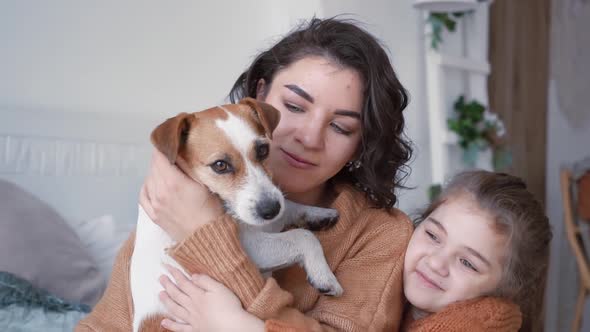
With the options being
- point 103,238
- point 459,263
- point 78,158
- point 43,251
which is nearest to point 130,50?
point 78,158

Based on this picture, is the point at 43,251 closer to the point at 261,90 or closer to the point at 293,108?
the point at 261,90

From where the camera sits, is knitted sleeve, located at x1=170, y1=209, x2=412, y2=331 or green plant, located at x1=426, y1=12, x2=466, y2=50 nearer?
knitted sleeve, located at x1=170, y1=209, x2=412, y2=331

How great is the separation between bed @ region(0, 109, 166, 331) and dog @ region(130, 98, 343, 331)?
76cm

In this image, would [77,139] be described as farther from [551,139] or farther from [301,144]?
[551,139]

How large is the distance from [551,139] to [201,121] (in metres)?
4.47

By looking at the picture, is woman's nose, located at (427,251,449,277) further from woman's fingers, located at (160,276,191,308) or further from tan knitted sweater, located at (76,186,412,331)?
woman's fingers, located at (160,276,191,308)

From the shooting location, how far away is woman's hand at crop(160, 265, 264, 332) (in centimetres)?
129

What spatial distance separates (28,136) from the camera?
8.98 ft

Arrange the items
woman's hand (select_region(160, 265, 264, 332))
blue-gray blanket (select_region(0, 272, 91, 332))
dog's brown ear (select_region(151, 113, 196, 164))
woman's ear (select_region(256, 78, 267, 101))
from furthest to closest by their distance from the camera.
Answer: blue-gray blanket (select_region(0, 272, 91, 332)) → woman's ear (select_region(256, 78, 267, 101)) → dog's brown ear (select_region(151, 113, 196, 164)) → woman's hand (select_region(160, 265, 264, 332))

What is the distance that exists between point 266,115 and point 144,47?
183cm

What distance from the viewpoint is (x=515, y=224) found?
1502 millimetres

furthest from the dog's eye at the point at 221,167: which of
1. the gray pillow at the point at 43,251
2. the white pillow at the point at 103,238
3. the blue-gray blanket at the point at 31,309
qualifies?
the white pillow at the point at 103,238

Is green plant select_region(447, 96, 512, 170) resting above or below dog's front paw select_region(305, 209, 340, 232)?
below


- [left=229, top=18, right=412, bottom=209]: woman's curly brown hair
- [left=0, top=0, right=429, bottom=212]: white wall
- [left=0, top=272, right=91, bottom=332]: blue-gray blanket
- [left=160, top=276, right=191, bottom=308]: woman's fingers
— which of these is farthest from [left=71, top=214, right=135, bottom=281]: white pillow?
[left=160, top=276, right=191, bottom=308]: woman's fingers
